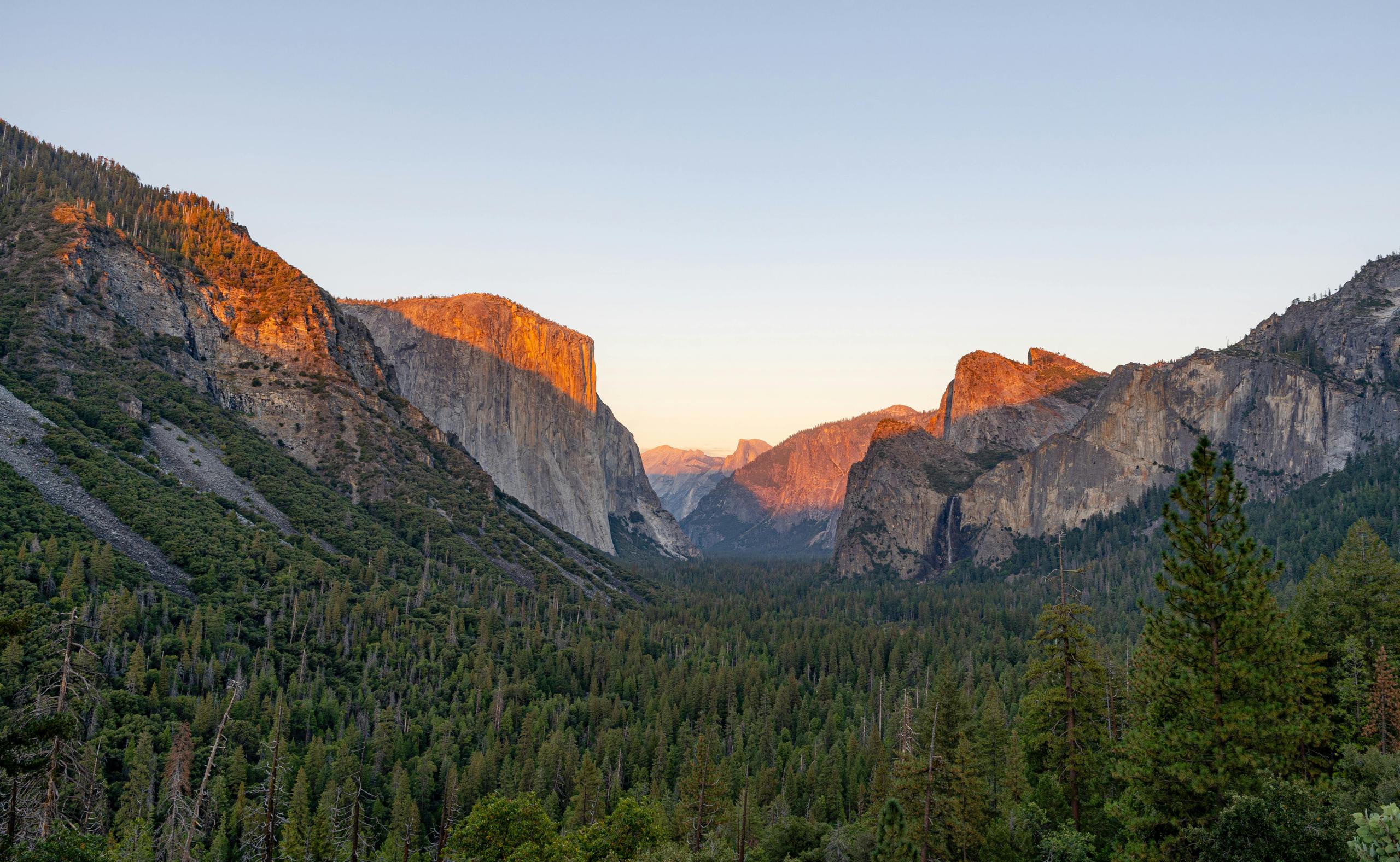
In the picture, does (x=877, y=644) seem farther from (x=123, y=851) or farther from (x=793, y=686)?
(x=123, y=851)

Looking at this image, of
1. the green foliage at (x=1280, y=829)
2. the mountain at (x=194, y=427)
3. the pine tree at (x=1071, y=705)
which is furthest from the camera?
the mountain at (x=194, y=427)

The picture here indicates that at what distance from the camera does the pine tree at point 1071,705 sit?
147ft

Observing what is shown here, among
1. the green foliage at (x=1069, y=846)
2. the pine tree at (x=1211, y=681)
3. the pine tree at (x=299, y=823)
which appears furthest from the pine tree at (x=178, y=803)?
the green foliage at (x=1069, y=846)

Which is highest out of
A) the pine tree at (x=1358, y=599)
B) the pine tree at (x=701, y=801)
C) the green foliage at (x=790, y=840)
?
the pine tree at (x=1358, y=599)

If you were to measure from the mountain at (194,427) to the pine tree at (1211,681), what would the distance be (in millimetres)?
107909

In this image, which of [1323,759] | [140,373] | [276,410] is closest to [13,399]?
[140,373]

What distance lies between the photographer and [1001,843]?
4725 centimetres

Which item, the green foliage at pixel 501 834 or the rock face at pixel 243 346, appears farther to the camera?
the rock face at pixel 243 346

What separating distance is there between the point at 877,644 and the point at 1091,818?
337ft

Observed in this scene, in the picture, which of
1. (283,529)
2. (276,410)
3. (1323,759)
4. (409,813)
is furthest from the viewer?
(276,410)

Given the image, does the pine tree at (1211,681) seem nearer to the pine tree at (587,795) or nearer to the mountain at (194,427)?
the pine tree at (587,795)

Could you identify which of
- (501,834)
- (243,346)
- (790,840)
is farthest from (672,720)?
(243,346)

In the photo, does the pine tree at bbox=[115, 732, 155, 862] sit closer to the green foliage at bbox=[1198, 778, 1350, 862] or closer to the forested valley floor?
the forested valley floor

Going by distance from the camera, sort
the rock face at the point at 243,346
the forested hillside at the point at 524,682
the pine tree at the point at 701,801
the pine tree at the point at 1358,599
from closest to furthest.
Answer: the forested hillside at the point at 524,682
the pine tree at the point at 1358,599
the pine tree at the point at 701,801
the rock face at the point at 243,346
